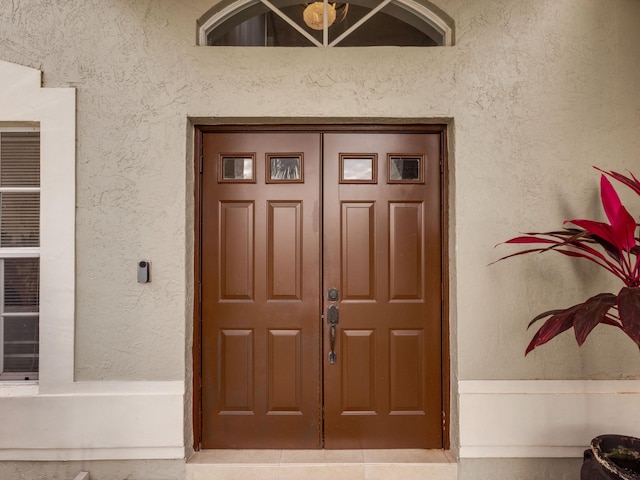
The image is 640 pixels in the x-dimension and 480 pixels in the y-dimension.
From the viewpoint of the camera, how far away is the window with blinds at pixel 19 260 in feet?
8.46

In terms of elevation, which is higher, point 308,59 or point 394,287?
point 308,59

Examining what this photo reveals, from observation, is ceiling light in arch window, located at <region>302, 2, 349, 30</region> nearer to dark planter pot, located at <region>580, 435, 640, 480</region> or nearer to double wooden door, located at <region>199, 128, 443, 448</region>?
double wooden door, located at <region>199, 128, 443, 448</region>

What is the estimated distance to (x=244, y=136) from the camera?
8.61 feet

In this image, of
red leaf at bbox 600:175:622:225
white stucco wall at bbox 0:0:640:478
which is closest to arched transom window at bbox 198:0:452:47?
white stucco wall at bbox 0:0:640:478

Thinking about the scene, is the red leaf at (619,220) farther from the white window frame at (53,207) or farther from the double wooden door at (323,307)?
the white window frame at (53,207)

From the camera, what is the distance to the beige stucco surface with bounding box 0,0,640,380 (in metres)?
2.48

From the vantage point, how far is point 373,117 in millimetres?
2494

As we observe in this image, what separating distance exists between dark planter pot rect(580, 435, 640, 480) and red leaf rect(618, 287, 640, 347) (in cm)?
65


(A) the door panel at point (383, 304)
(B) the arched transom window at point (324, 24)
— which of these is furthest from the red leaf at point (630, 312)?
(B) the arched transom window at point (324, 24)

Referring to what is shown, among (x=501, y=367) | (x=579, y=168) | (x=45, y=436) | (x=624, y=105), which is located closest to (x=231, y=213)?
(x=45, y=436)

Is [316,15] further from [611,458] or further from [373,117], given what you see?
[611,458]

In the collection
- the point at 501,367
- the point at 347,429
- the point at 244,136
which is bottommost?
the point at 347,429

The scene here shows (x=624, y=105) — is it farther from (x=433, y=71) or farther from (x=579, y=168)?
(x=433, y=71)

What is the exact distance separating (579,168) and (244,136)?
207cm
